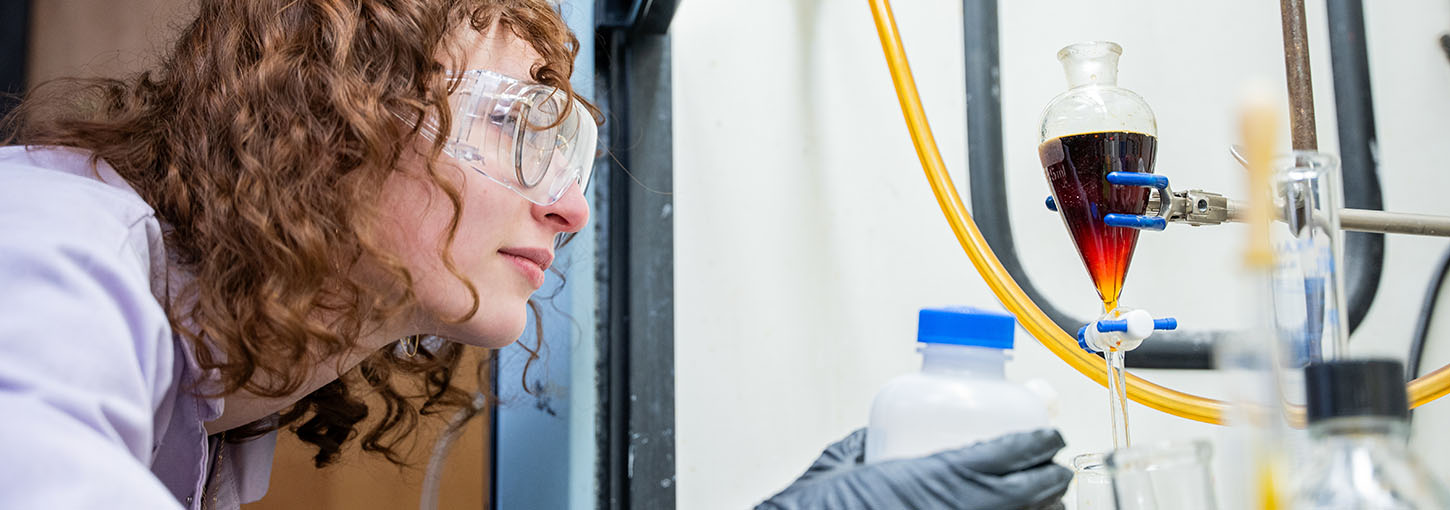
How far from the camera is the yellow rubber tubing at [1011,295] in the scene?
90 cm

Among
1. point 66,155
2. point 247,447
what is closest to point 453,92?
point 66,155

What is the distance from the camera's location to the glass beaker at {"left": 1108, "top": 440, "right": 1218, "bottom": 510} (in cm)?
45

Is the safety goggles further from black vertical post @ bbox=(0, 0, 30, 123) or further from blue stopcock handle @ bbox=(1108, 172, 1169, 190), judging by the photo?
black vertical post @ bbox=(0, 0, 30, 123)

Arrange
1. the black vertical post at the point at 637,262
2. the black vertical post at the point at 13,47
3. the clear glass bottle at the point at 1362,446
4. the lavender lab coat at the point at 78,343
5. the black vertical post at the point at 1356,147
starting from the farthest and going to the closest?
the black vertical post at the point at 13,47, the black vertical post at the point at 637,262, the black vertical post at the point at 1356,147, the lavender lab coat at the point at 78,343, the clear glass bottle at the point at 1362,446

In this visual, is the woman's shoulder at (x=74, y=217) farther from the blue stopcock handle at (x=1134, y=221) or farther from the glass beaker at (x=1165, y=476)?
the blue stopcock handle at (x=1134, y=221)

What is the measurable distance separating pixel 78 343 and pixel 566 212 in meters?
0.45

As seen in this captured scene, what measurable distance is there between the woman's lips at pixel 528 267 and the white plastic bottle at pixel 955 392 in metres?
0.45

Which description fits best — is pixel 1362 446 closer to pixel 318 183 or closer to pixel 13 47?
pixel 318 183

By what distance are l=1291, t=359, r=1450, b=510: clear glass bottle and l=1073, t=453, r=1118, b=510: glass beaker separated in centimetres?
38

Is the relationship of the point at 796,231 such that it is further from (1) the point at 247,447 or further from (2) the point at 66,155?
(2) the point at 66,155

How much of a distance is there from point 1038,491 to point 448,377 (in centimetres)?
92

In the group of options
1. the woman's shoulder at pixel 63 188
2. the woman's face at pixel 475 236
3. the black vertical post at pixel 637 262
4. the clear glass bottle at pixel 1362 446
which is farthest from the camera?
the black vertical post at pixel 637 262

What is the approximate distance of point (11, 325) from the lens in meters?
0.58

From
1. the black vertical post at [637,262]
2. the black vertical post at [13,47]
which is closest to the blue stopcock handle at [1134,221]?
the black vertical post at [637,262]
